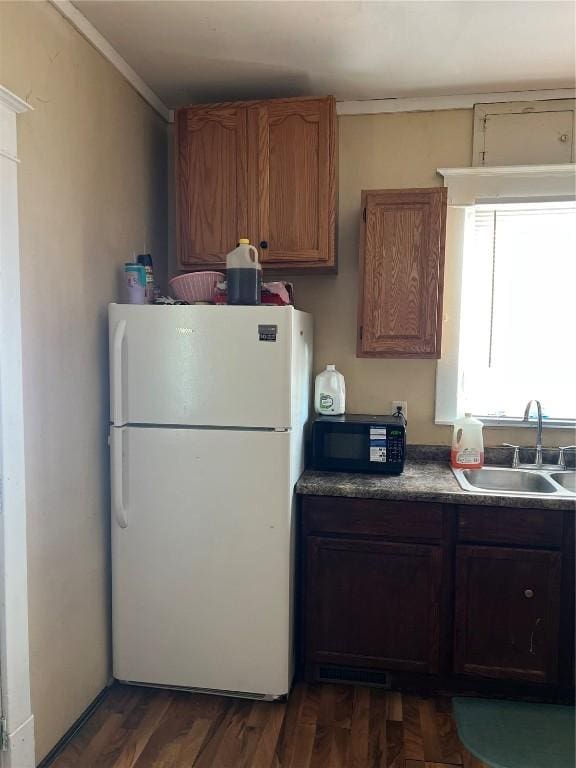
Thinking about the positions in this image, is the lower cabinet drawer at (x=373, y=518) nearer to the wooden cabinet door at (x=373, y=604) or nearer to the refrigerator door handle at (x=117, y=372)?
the wooden cabinet door at (x=373, y=604)

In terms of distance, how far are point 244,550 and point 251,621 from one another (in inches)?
10.9

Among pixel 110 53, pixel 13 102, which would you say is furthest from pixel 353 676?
pixel 110 53

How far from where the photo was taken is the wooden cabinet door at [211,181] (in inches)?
99.7

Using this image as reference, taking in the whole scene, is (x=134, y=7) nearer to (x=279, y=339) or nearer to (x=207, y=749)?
(x=279, y=339)

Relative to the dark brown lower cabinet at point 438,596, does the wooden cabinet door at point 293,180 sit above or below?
above

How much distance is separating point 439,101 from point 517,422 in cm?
155

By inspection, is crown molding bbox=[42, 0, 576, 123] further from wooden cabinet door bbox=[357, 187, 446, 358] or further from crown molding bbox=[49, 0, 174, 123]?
wooden cabinet door bbox=[357, 187, 446, 358]

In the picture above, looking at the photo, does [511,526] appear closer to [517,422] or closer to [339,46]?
[517,422]

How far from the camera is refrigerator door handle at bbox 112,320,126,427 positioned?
7.12 ft

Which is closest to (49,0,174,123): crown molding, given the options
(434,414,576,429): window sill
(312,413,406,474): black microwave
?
(312,413,406,474): black microwave

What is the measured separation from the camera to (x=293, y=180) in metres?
2.52

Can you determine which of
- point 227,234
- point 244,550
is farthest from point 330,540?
point 227,234

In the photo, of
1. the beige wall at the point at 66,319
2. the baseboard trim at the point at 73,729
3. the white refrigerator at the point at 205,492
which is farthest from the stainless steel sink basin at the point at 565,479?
the baseboard trim at the point at 73,729

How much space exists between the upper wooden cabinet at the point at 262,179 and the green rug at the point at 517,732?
1886 millimetres
